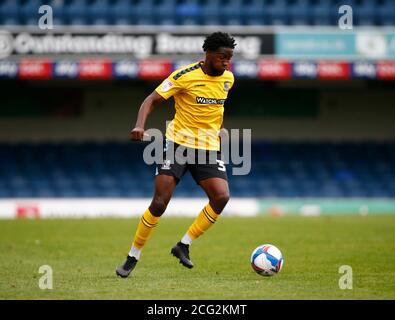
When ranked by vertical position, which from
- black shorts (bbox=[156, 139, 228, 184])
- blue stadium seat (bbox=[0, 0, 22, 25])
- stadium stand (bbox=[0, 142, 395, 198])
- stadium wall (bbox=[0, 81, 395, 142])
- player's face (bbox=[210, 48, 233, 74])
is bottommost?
black shorts (bbox=[156, 139, 228, 184])

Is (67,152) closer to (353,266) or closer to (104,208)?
(104,208)

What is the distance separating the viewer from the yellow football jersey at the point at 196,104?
952cm

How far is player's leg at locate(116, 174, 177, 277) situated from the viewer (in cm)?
932

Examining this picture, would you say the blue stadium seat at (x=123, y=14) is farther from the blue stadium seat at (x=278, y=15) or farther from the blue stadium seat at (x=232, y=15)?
the blue stadium seat at (x=278, y=15)

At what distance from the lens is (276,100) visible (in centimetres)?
2988

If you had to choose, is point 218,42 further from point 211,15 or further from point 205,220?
point 211,15

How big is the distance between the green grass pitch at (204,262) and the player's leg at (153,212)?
0.63 feet

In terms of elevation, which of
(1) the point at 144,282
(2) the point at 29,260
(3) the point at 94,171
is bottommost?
(1) the point at 144,282

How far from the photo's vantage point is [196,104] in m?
9.57

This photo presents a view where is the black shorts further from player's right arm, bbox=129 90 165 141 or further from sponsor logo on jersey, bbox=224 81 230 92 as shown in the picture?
sponsor logo on jersey, bbox=224 81 230 92

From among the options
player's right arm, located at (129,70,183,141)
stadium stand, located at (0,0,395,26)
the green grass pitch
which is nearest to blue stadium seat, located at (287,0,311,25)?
stadium stand, located at (0,0,395,26)

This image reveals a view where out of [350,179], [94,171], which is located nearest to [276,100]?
[350,179]

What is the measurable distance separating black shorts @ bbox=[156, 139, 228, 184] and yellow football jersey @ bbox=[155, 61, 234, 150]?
71mm

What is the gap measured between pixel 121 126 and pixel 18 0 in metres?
5.65
